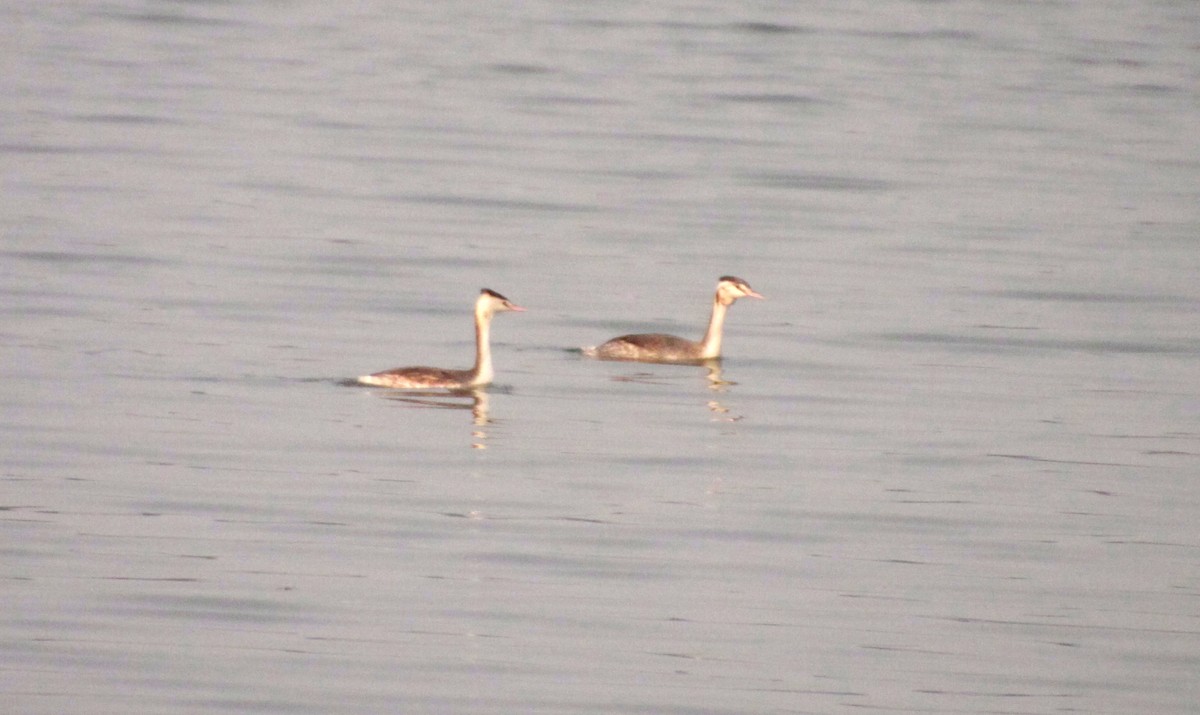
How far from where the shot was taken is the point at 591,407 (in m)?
16.6

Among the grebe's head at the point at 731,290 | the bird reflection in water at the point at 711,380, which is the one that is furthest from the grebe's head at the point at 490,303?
the grebe's head at the point at 731,290

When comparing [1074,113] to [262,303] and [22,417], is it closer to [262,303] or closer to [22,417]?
[262,303]

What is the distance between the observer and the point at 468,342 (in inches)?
770

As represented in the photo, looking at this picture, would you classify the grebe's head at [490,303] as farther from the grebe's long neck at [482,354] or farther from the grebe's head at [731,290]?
the grebe's head at [731,290]

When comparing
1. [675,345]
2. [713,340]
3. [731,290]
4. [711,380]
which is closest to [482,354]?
[711,380]

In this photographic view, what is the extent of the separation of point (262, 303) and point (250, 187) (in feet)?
26.7

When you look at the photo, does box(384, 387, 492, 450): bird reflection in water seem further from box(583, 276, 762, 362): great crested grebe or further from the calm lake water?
box(583, 276, 762, 362): great crested grebe

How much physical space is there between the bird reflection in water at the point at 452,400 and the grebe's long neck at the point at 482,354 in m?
0.11

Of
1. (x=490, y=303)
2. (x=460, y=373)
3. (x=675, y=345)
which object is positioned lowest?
(x=460, y=373)

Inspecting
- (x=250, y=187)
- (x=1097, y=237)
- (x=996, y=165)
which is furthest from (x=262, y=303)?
(x=996, y=165)

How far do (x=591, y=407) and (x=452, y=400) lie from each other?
1.01 meters

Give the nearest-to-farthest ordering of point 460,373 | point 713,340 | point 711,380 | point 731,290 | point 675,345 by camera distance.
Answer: point 460,373
point 711,380
point 675,345
point 713,340
point 731,290

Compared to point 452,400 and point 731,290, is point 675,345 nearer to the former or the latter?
point 731,290

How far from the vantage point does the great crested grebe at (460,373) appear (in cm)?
1655
